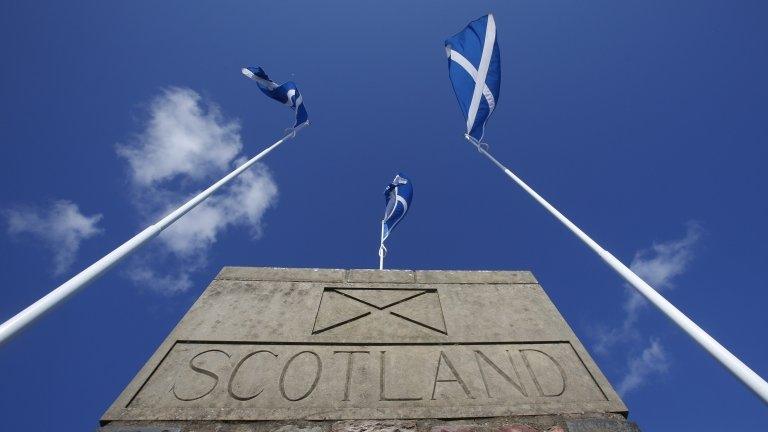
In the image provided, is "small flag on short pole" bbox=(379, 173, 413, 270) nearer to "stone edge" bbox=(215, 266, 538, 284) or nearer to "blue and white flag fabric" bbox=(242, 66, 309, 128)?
"blue and white flag fabric" bbox=(242, 66, 309, 128)

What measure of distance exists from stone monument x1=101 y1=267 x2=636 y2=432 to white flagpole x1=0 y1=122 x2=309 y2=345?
0.73 metres

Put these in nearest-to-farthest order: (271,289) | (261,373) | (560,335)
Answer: (261,373), (560,335), (271,289)

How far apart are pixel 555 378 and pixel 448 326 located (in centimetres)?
91

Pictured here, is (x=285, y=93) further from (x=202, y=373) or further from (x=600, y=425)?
(x=600, y=425)

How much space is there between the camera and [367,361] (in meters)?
3.11

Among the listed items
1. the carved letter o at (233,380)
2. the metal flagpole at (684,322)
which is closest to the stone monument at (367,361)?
the carved letter o at (233,380)

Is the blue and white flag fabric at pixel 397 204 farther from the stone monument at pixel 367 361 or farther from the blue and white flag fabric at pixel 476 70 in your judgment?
the stone monument at pixel 367 361

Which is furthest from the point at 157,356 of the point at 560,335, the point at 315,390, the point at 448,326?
the point at 560,335

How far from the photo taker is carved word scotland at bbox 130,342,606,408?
2.83m

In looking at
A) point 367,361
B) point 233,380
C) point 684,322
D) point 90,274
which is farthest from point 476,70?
point 90,274

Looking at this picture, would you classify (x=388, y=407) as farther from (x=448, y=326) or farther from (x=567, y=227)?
(x=567, y=227)

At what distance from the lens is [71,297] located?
107 inches

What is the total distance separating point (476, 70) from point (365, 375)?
14.6 feet

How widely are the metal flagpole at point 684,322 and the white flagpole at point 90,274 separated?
3909 mm
